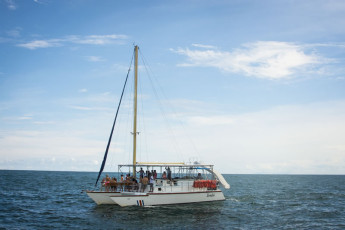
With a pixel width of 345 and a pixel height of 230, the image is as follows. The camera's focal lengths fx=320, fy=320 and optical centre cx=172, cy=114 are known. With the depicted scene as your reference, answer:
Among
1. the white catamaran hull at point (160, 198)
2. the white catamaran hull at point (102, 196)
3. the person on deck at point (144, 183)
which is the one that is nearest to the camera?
the white catamaran hull at point (160, 198)

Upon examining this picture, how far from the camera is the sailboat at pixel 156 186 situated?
27.3 metres

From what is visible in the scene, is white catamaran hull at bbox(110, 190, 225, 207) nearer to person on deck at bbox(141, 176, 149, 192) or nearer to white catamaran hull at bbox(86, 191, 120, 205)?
white catamaran hull at bbox(86, 191, 120, 205)

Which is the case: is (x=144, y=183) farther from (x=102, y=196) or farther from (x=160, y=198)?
(x=102, y=196)

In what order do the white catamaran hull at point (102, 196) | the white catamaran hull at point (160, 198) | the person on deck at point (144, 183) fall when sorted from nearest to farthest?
the white catamaran hull at point (160, 198) → the white catamaran hull at point (102, 196) → the person on deck at point (144, 183)

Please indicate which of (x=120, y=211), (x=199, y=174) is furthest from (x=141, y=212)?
(x=199, y=174)

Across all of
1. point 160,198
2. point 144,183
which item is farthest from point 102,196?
point 160,198

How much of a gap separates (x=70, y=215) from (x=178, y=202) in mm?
9343

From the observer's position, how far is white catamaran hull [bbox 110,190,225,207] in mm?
26703

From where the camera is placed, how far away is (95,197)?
28094 mm

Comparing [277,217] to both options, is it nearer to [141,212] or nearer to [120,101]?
[141,212]

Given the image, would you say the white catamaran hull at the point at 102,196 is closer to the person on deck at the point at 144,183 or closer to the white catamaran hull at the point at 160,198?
the white catamaran hull at the point at 160,198

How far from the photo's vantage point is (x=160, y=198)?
91.3 feet

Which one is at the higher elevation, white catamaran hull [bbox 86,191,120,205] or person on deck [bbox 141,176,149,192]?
person on deck [bbox 141,176,149,192]

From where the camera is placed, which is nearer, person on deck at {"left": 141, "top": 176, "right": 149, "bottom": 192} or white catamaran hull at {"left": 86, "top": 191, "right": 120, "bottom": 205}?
A: white catamaran hull at {"left": 86, "top": 191, "right": 120, "bottom": 205}
